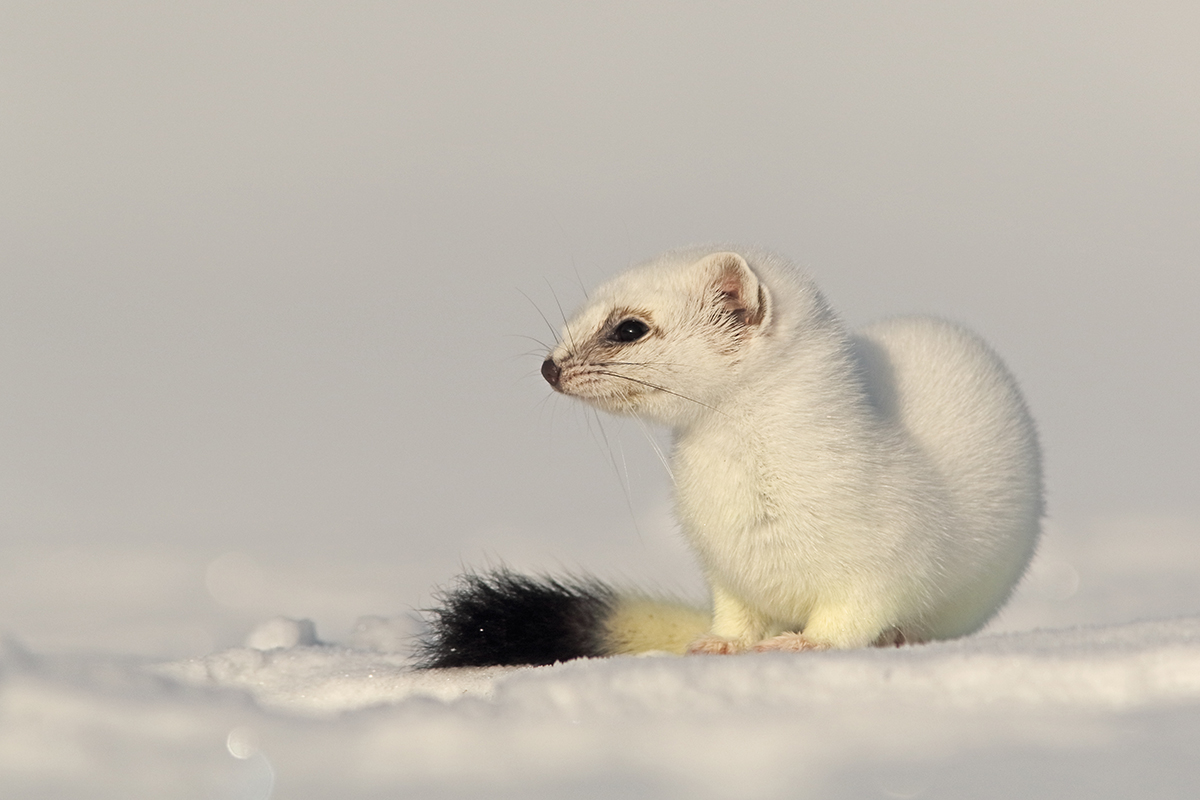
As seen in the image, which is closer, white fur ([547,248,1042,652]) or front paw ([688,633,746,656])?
white fur ([547,248,1042,652])

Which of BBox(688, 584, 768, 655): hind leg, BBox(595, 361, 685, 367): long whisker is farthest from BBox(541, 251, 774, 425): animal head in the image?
BBox(688, 584, 768, 655): hind leg

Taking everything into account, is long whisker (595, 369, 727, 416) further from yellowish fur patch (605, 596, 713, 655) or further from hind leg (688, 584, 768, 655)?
yellowish fur patch (605, 596, 713, 655)

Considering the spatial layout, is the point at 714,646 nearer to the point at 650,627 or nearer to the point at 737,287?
the point at 650,627

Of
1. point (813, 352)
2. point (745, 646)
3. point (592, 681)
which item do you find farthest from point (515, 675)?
point (813, 352)

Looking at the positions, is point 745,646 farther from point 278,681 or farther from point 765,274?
point 278,681

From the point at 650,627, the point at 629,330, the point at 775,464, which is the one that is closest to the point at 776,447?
the point at 775,464

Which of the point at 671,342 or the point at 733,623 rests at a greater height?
the point at 671,342

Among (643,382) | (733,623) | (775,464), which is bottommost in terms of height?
(733,623)
